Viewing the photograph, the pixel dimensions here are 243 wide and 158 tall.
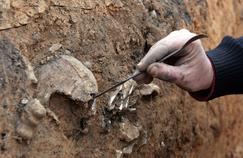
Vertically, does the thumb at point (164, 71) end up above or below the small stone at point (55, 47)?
above

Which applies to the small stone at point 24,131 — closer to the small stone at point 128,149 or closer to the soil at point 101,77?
the soil at point 101,77

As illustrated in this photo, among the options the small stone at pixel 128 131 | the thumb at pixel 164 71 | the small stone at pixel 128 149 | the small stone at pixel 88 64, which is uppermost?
the thumb at pixel 164 71

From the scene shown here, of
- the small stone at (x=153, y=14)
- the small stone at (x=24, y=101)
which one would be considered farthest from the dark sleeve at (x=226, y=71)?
the small stone at (x=24, y=101)

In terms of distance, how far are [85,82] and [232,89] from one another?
0.68 m

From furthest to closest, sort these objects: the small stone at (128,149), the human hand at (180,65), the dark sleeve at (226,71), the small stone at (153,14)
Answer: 1. the small stone at (153,14)
2. the small stone at (128,149)
3. the dark sleeve at (226,71)
4. the human hand at (180,65)

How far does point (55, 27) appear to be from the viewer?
6.54 feet

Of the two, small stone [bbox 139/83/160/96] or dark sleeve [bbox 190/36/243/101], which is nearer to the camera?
dark sleeve [bbox 190/36/243/101]

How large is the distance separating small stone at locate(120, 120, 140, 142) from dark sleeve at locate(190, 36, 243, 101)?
333mm

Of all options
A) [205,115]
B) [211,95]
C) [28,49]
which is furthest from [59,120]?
[205,115]

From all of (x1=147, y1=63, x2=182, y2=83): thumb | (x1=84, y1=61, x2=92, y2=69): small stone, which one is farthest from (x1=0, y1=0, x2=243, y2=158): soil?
(x1=147, y1=63, x2=182, y2=83): thumb

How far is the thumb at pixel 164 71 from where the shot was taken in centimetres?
185

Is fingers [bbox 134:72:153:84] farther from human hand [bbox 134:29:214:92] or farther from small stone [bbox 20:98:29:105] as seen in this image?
small stone [bbox 20:98:29:105]

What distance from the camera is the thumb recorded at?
1854mm

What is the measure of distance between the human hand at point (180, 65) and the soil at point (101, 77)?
290mm
